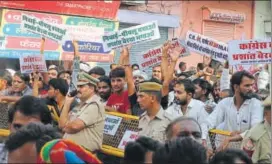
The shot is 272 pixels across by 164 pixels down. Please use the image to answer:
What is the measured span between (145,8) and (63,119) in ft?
43.9

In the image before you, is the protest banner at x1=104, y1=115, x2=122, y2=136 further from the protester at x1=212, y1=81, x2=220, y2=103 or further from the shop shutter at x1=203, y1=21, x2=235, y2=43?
the shop shutter at x1=203, y1=21, x2=235, y2=43

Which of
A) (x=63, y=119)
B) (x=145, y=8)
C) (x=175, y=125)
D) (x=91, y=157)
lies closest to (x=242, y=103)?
(x=63, y=119)

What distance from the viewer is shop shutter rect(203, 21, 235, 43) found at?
22141 mm

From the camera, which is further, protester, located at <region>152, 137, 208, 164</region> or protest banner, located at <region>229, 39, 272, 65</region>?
protest banner, located at <region>229, 39, 272, 65</region>

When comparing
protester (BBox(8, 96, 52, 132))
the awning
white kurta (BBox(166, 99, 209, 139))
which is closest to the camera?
protester (BBox(8, 96, 52, 132))

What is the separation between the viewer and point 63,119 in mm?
7379

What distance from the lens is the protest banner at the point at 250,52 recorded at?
7.79m

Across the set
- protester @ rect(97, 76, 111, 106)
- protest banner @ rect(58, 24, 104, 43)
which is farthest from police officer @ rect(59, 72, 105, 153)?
protest banner @ rect(58, 24, 104, 43)

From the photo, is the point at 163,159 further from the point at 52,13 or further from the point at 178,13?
the point at 178,13

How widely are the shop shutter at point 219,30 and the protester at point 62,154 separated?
19217 mm

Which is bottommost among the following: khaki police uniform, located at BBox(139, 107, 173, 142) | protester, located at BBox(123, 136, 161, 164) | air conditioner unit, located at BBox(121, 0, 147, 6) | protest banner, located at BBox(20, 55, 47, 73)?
khaki police uniform, located at BBox(139, 107, 173, 142)

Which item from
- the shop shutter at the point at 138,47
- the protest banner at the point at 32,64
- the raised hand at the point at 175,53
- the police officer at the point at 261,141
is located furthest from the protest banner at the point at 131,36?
the shop shutter at the point at 138,47

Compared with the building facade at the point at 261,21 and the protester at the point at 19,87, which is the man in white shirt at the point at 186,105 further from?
the building facade at the point at 261,21

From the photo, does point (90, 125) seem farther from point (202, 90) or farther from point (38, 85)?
point (38, 85)
